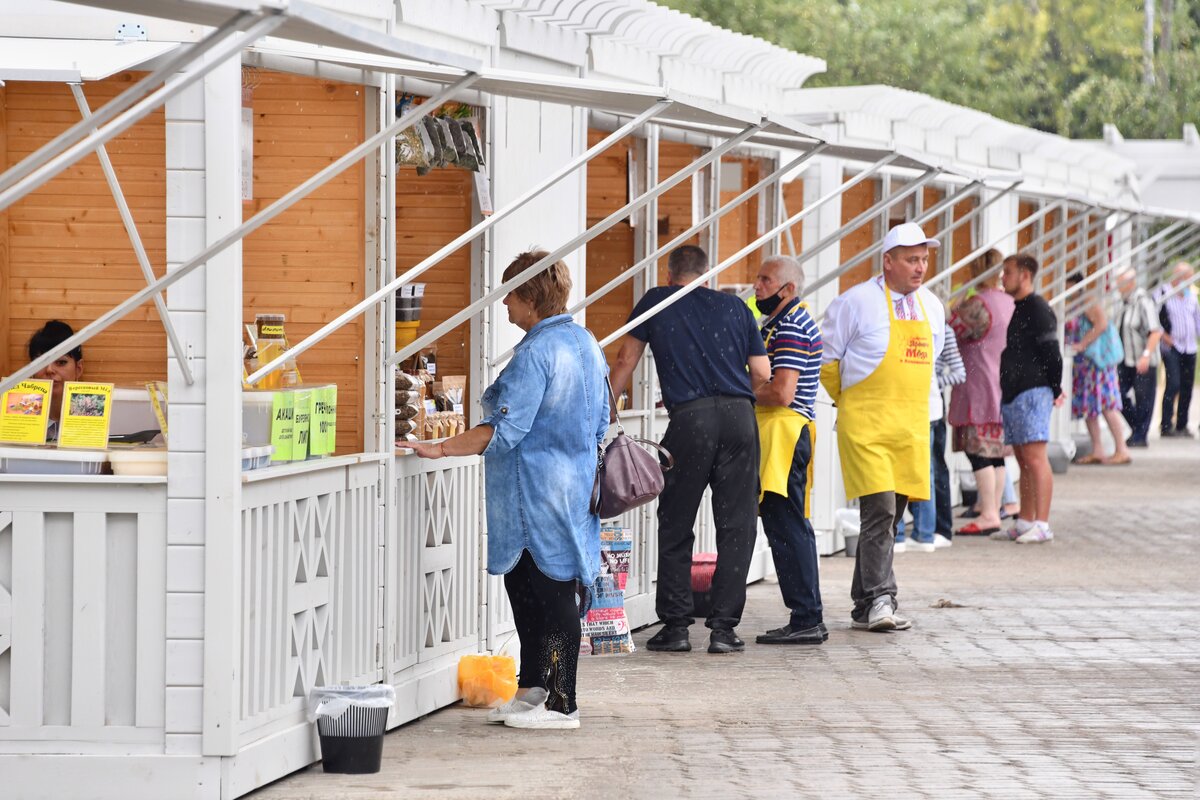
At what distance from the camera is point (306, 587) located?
6.57 metres

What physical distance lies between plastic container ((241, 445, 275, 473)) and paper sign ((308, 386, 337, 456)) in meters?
→ 0.35

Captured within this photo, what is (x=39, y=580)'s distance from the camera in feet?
19.6

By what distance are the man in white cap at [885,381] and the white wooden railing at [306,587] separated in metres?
2.96

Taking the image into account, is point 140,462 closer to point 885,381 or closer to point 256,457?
point 256,457

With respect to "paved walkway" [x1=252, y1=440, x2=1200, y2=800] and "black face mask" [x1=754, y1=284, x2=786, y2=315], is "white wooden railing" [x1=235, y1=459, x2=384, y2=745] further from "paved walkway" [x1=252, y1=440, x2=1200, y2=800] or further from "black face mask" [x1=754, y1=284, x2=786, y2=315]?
"black face mask" [x1=754, y1=284, x2=786, y2=315]

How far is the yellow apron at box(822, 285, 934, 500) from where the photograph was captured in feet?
30.5

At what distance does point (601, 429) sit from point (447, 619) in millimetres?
1084

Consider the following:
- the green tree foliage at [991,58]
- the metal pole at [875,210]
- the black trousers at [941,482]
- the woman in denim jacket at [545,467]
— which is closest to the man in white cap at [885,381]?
the metal pole at [875,210]

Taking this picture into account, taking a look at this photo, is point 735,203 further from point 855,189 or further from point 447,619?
point 855,189

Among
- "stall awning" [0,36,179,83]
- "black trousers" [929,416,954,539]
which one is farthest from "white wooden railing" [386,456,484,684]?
"black trousers" [929,416,954,539]

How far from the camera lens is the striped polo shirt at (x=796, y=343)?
9.05 metres

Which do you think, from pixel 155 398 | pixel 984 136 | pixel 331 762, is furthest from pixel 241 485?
pixel 984 136

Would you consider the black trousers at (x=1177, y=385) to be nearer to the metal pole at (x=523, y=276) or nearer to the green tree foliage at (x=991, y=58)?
the metal pole at (x=523, y=276)

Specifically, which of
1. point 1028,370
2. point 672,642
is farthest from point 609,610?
point 1028,370
